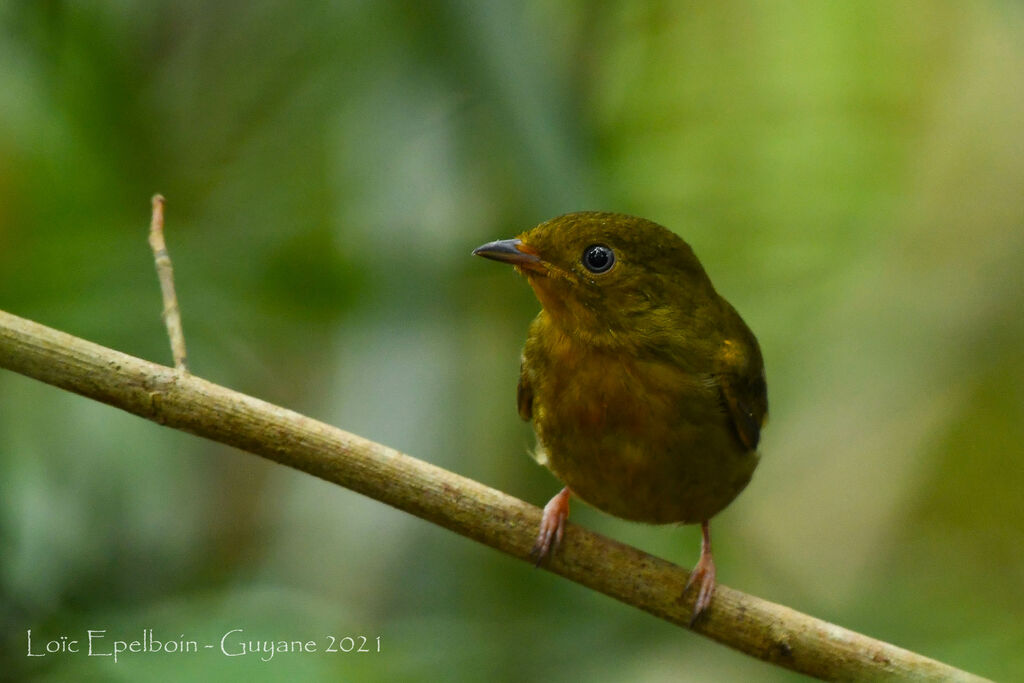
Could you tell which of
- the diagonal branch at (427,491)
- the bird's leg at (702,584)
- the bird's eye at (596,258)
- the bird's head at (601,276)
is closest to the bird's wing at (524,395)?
the bird's head at (601,276)

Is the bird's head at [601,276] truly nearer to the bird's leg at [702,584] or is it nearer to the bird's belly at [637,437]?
the bird's belly at [637,437]

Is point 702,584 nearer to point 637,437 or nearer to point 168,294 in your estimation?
point 637,437

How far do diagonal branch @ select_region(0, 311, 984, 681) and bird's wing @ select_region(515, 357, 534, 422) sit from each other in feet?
1.99

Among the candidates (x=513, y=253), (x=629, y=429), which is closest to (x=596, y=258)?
(x=513, y=253)

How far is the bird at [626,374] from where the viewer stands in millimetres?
3379

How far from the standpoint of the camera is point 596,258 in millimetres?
3453

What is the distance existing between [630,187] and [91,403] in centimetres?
207

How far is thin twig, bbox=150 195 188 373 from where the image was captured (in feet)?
8.97

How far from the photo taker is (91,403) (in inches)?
160

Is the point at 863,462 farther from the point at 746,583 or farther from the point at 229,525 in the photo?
the point at 229,525

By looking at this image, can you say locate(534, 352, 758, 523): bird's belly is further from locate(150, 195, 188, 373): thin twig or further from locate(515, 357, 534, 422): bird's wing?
locate(150, 195, 188, 373): thin twig

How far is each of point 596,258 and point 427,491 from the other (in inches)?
38.6

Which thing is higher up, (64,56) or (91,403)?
(64,56)

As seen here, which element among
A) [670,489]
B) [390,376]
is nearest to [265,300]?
[390,376]
